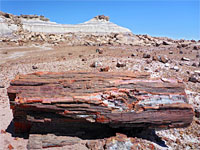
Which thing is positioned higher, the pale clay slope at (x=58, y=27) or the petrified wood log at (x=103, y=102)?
the pale clay slope at (x=58, y=27)

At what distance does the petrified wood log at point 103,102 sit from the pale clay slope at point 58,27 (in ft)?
99.2

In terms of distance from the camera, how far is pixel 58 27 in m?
43.4

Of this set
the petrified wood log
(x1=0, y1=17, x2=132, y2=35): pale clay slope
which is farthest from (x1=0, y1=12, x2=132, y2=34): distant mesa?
the petrified wood log

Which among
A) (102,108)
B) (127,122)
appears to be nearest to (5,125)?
(102,108)

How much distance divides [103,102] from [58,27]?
44.0m

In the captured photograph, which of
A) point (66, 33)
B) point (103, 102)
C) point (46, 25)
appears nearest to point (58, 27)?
point (46, 25)

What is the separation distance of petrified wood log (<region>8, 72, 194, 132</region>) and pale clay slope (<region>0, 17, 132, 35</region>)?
30229 mm

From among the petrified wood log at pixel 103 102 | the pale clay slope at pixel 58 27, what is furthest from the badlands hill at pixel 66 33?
the petrified wood log at pixel 103 102

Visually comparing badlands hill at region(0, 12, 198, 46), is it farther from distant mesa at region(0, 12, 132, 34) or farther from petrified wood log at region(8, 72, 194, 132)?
petrified wood log at region(8, 72, 194, 132)

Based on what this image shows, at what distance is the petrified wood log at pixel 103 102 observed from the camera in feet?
10.8

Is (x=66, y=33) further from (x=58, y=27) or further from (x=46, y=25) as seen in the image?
(x=46, y=25)

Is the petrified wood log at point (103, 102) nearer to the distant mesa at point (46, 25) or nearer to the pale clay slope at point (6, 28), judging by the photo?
the pale clay slope at point (6, 28)

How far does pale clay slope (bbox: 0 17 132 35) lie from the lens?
30734 millimetres

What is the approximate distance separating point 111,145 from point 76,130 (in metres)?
0.91
